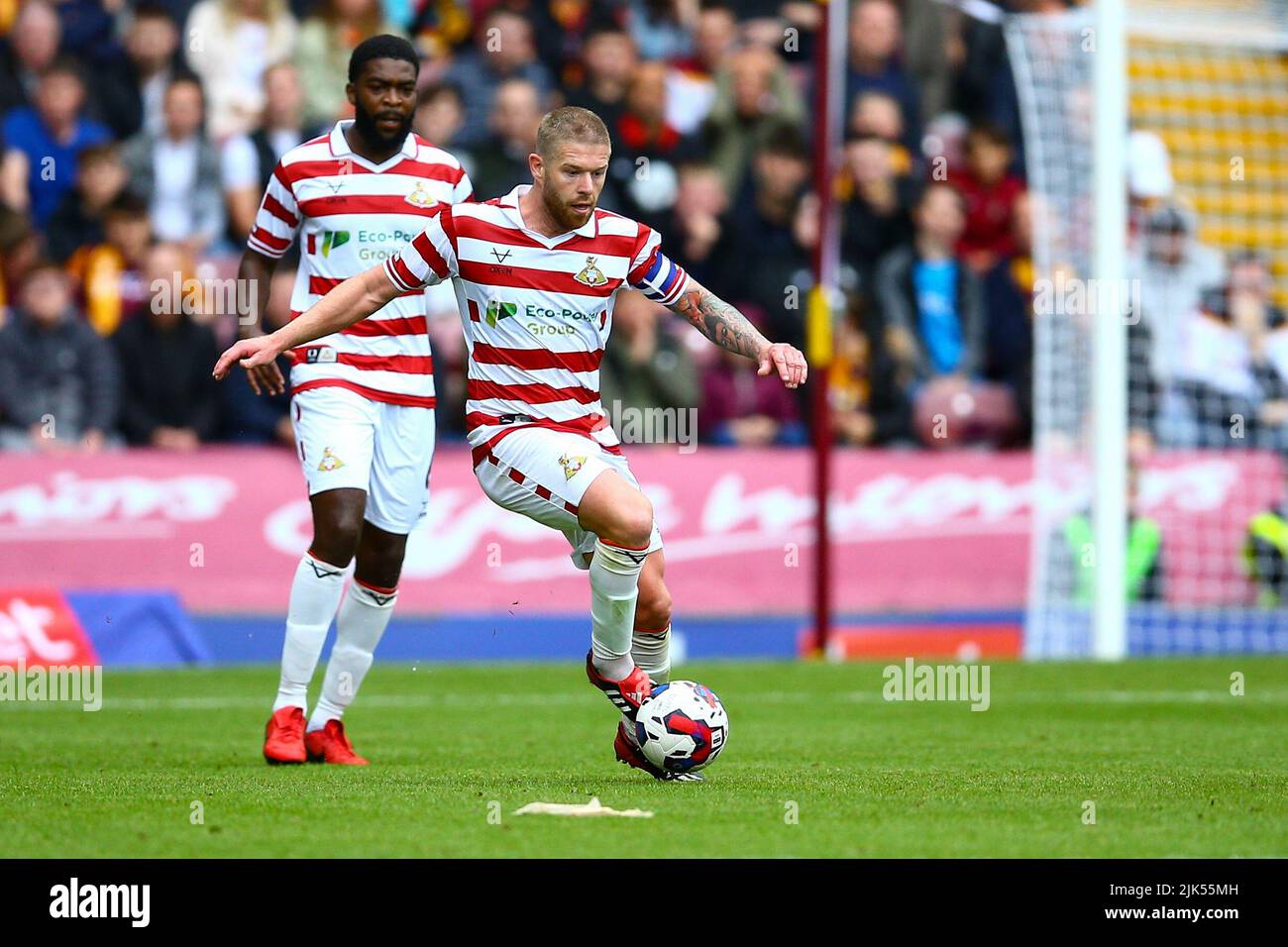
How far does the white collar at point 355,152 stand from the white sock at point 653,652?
2138 mm

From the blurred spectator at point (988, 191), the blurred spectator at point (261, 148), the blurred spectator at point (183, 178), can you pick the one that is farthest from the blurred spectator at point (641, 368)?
the blurred spectator at point (183, 178)

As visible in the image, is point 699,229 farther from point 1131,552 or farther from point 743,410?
point 1131,552

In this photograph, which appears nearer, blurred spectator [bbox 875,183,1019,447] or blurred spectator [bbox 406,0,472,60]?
blurred spectator [bbox 875,183,1019,447]

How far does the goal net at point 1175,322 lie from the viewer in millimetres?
14922

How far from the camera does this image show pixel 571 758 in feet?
25.5

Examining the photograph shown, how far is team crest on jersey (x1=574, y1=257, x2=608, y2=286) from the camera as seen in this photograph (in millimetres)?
7070

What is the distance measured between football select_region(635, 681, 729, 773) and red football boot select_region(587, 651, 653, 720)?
4.0 inches

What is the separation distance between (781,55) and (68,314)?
6.43m

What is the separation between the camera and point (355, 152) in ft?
26.1

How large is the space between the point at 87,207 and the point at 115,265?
0.57 metres

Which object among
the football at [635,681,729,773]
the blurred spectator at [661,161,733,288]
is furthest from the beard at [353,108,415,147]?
the blurred spectator at [661,161,733,288]

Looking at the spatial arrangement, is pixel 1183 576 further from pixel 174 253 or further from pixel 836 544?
pixel 174 253

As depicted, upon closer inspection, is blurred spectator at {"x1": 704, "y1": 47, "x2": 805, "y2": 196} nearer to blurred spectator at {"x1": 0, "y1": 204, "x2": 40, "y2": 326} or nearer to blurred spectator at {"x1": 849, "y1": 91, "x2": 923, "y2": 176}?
blurred spectator at {"x1": 849, "y1": 91, "x2": 923, "y2": 176}
